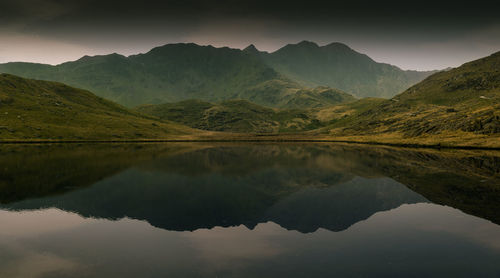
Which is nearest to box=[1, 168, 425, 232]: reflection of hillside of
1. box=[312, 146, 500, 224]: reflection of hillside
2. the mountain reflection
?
the mountain reflection

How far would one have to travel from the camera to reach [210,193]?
55750mm

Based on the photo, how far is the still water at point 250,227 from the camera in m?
23.3

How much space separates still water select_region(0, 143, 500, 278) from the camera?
23344mm

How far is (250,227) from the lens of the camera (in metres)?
35.0

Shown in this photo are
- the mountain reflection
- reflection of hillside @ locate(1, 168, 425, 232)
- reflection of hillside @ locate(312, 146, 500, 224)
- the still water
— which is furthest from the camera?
reflection of hillside @ locate(312, 146, 500, 224)

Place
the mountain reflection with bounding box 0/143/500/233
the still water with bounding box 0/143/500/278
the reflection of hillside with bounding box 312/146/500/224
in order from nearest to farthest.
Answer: the still water with bounding box 0/143/500/278 < the mountain reflection with bounding box 0/143/500/233 < the reflection of hillside with bounding box 312/146/500/224

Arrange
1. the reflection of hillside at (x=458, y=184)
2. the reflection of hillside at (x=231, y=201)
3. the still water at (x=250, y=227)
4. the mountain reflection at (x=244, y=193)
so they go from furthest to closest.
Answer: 1. the reflection of hillside at (x=458, y=184)
2. the mountain reflection at (x=244, y=193)
3. the reflection of hillside at (x=231, y=201)
4. the still water at (x=250, y=227)

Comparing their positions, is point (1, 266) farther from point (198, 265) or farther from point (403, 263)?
point (403, 263)

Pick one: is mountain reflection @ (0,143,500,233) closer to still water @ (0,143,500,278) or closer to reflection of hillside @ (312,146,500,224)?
reflection of hillside @ (312,146,500,224)

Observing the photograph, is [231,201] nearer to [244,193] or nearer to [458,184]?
[244,193]

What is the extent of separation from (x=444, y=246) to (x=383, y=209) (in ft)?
52.6

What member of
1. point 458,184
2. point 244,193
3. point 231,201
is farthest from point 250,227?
point 458,184

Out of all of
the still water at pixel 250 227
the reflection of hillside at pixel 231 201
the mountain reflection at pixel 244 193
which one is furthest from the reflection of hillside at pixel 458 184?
the reflection of hillside at pixel 231 201

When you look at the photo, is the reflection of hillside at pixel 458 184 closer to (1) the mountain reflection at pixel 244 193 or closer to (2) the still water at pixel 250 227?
(1) the mountain reflection at pixel 244 193
